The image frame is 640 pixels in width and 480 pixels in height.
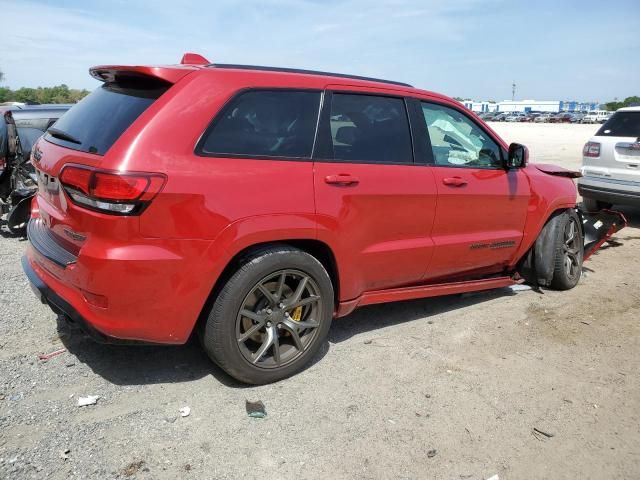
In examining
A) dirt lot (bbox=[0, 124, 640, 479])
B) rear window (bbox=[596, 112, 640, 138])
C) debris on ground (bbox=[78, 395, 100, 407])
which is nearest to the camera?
dirt lot (bbox=[0, 124, 640, 479])

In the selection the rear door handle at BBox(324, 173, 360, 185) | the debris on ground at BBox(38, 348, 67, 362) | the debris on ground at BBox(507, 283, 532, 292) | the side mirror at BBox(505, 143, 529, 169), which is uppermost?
the side mirror at BBox(505, 143, 529, 169)

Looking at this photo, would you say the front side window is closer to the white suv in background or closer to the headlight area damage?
the headlight area damage

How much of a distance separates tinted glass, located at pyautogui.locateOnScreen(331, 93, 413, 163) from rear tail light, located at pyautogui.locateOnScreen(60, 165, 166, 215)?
126cm

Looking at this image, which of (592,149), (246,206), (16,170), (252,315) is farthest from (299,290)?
(592,149)

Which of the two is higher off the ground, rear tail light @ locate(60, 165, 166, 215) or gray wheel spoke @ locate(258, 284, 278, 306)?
rear tail light @ locate(60, 165, 166, 215)

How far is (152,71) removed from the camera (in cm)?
307

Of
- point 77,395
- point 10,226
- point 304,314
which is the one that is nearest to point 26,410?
point 77,395

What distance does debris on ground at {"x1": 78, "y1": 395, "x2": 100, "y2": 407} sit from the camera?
3.11 meters

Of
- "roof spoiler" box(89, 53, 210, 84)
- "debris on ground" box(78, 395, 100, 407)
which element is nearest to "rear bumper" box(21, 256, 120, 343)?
"debris on ground" box(78, 395, 100, 407)

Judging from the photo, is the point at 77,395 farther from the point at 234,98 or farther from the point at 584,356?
the point at 584,356

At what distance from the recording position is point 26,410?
9.99 feet

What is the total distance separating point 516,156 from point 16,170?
21.1 feet

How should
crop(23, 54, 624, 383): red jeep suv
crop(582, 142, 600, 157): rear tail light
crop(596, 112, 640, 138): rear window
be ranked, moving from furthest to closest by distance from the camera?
crop(582, 142, 600, 157): rear tail light
crop(596, 112, 640, 138): rear window
crop(23, 54, 624, 383): red jeep suv

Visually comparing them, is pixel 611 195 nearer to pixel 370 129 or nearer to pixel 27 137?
pixel 370 129
